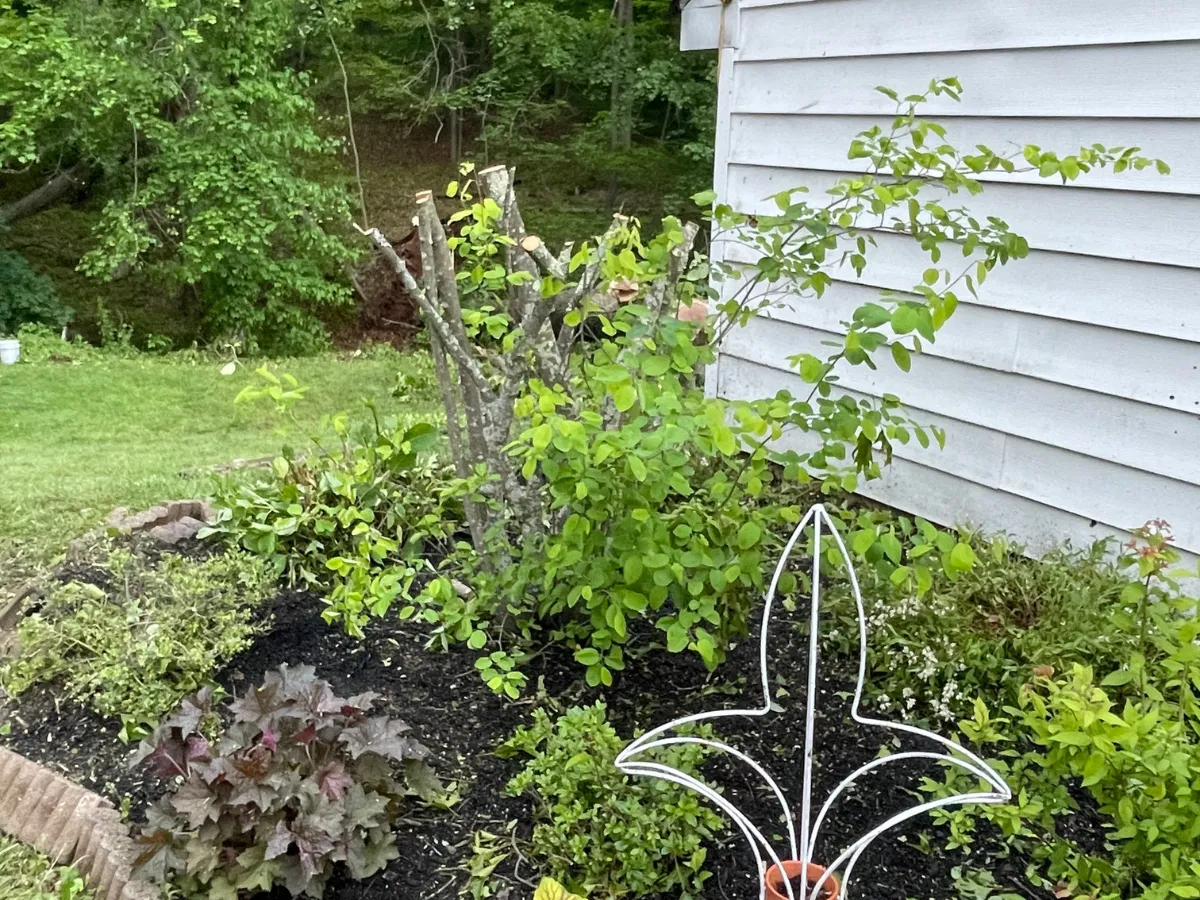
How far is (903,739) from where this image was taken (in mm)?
2490

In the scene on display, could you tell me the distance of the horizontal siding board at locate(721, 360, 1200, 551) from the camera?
9.60ft

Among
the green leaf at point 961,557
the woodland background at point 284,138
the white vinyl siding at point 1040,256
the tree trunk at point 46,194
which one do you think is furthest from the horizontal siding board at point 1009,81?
the tree trunk at point 46,194

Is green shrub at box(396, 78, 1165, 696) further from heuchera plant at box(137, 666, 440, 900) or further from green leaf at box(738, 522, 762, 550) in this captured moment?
heuchera plant at box(137, 666, 440, 900)

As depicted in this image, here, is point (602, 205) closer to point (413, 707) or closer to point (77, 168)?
point (77, 168)

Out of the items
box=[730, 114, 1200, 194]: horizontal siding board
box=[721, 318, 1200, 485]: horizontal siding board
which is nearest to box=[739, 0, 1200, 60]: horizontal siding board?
box=[730, 114, 1200, 194]: horizontal siding board

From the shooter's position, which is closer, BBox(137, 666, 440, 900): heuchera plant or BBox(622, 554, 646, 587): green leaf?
BBox(137, 666, 440, 900): heuchera plant

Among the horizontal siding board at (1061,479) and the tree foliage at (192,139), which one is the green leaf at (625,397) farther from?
the tree foliage at (192,139)

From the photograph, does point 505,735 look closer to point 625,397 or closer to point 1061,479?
point 625,397

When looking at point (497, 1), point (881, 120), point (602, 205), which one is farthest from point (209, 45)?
point (881, 120)

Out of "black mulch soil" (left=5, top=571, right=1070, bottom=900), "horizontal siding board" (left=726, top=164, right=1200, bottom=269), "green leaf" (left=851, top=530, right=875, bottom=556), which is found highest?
"horizontal siding board" (left=726, top=164, right=1200, bottom=269)

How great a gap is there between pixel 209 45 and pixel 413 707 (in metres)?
7.70

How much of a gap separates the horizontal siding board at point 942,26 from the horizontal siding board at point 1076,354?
0.86 meters

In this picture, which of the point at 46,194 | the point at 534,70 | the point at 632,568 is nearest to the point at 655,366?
the point at 632,568

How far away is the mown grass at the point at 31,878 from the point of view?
2125 millimetres
